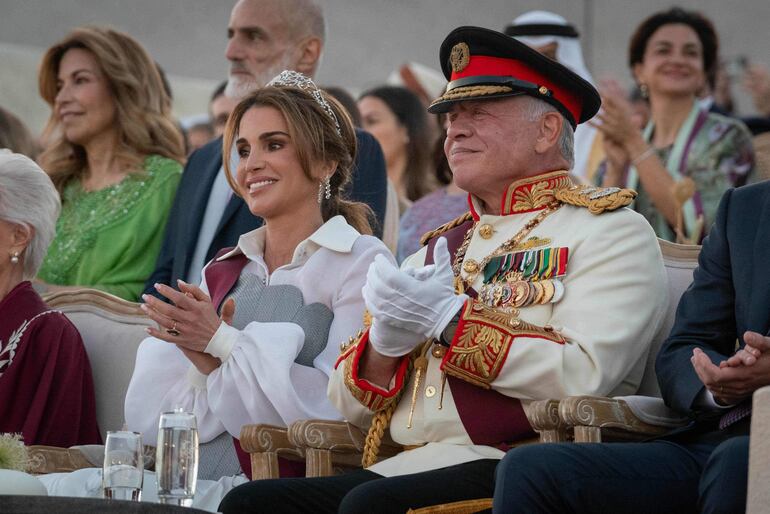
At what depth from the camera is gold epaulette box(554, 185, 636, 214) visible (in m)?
3.82

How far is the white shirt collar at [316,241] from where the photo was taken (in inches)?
171

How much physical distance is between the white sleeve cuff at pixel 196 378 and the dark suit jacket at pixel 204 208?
3.08 feet

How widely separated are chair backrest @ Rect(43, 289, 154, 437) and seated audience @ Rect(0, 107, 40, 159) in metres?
2.18

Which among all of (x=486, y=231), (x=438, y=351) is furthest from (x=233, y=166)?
(x=438, y=351)

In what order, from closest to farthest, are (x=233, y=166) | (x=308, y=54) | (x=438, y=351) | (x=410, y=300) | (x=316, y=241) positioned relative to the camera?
(x=410, y=300)
(x=438, y=351)
(x=316, y=241)
(x=233, y=166)
(x=308, y=54)

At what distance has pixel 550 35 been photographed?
6.79m

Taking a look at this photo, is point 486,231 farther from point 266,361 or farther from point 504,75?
point 266,361

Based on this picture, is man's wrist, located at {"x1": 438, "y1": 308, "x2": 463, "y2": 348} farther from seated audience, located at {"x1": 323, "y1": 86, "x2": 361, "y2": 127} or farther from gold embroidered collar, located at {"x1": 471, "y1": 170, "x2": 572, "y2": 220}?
seated audience, located at {"x1": 323, "y1": 86, "x2": 361, "y2": 127}

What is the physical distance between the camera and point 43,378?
4516 mm

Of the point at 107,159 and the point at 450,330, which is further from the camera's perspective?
the point at 107,159

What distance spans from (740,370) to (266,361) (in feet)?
4.51

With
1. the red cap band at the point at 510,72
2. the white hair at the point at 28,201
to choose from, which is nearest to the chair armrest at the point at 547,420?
the red cap band at the point at 510,72

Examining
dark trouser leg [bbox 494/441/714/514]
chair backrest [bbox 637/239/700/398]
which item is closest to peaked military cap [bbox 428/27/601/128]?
chair backrest [bbox 637/239/700/398]

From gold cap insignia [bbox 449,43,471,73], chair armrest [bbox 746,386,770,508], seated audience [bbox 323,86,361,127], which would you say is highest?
seated audience [bbox 323,86,361,127]
